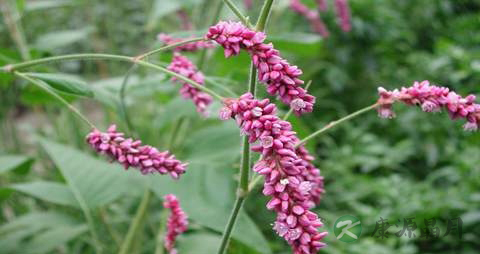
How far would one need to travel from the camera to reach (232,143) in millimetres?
1973

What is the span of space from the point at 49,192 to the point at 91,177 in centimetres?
13

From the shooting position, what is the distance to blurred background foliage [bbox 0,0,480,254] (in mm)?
1846

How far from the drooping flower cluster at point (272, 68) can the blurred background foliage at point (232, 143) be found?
14.8 inches

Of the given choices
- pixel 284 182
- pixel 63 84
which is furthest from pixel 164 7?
pixel 284 182

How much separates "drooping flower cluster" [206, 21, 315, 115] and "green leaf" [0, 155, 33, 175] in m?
1.13

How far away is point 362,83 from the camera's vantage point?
185 inches

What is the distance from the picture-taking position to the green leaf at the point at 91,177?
1.83m

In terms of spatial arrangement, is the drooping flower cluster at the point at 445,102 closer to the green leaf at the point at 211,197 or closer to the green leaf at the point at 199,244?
the green leaf at the point at 211,197

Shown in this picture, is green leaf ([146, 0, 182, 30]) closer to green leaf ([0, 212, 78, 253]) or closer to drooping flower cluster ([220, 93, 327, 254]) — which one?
green leaf ([0, 212, 78, 253])

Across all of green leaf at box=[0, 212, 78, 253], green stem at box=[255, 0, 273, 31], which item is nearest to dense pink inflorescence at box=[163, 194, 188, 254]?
green stem at box=[255, 0, 273, 31]

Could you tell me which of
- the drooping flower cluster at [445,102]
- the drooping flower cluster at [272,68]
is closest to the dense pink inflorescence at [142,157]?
the drooping flower cluster at [272,68]

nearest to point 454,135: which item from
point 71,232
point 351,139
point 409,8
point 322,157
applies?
point 351,139

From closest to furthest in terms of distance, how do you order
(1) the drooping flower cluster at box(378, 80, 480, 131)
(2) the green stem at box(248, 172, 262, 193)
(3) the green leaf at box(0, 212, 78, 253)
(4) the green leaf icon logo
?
(1) the drooping flower cluster at box(378, 80, 480, 131)
(2) the green stem at box(248, 172, 262, 193)
(4) the green leaf icon logo
(3) the green leaf at box(0, 212, 78, 253)

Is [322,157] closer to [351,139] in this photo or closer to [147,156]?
[351,139]
